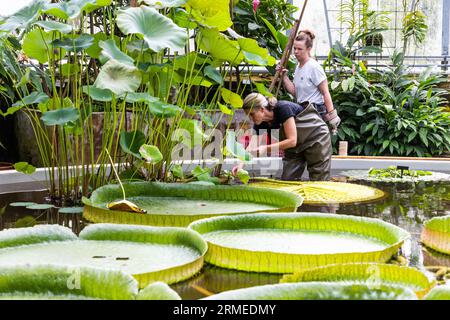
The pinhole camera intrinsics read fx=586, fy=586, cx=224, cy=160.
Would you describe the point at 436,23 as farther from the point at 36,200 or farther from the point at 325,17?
the point at 36,200

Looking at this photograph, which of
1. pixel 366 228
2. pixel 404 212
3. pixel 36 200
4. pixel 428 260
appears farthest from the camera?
pixel 36 200

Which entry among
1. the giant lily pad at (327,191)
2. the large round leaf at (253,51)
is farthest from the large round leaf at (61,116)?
the giant lily pad at (327,191)

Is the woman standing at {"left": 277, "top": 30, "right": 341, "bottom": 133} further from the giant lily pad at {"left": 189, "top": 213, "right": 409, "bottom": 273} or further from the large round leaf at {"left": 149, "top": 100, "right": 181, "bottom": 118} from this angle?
the giant lily pad at {"left": 189, "top": 213, "right": 409, "bottom": 273}

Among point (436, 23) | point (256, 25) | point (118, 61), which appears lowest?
point (118, 61)

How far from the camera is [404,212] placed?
2.37m

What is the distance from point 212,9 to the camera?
2398mm

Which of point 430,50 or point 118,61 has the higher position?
point 430,50

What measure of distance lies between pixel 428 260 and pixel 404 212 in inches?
33.0

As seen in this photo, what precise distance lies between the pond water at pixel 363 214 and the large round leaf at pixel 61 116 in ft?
1.18

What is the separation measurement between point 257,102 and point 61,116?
126 cm

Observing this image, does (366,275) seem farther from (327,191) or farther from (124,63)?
(327,191)

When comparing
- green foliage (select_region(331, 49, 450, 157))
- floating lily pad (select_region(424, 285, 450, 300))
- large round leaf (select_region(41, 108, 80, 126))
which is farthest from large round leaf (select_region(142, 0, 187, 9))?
green foliage (select_region(331, 49, 450, 157))

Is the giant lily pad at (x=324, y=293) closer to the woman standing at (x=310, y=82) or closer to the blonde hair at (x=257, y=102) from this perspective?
the blonde hair at (x=257, y=102)
